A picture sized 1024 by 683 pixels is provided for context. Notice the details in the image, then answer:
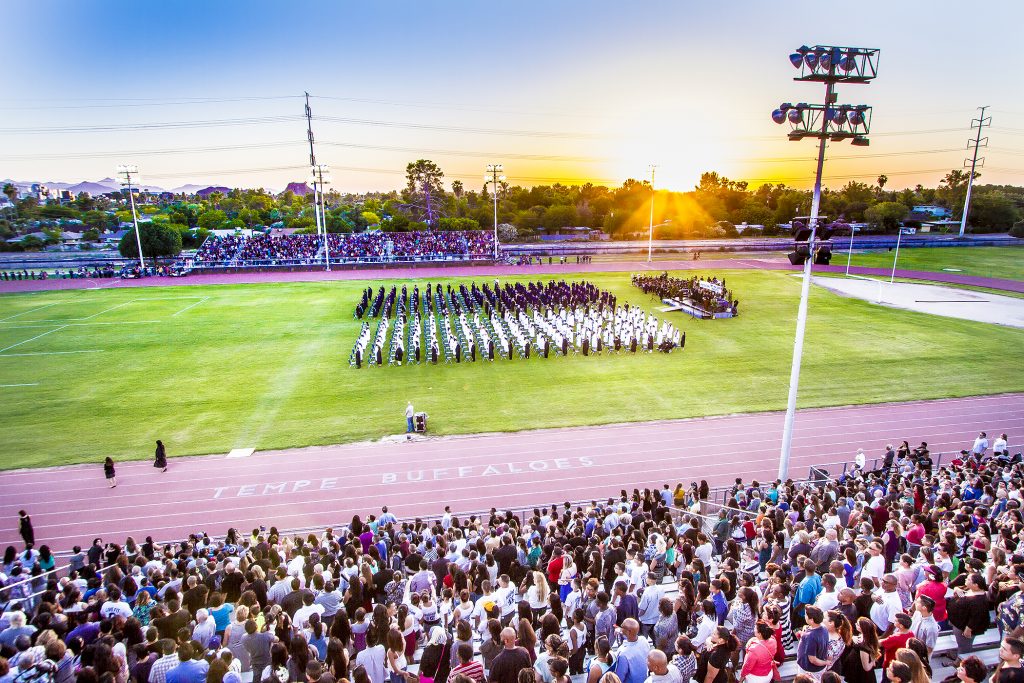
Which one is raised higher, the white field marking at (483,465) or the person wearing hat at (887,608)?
the person wearing hat at (887,608)

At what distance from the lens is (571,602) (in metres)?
7.04

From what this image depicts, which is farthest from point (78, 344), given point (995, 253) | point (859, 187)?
point (859, 187)

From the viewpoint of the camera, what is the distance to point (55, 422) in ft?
63.5

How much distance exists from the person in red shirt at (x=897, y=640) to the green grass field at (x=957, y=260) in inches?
2323

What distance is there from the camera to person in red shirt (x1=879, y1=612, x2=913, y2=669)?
201 inches

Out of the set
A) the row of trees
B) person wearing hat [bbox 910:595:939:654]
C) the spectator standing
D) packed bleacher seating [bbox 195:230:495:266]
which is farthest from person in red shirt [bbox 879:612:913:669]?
the row of trees

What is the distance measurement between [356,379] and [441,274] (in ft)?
88.4

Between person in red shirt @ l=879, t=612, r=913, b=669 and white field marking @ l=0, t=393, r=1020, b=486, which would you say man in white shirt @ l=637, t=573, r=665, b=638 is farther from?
white field marking @ l=0, t=393, r=1020, b=486

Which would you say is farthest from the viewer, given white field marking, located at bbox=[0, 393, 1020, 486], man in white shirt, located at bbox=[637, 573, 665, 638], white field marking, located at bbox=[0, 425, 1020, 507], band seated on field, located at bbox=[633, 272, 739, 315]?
band seated on field, located at bbox=[633, 272, 739, 315]

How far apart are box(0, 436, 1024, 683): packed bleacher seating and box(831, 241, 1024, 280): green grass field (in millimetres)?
52358

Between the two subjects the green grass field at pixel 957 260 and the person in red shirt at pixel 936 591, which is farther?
the green grass field at pixel 957 260

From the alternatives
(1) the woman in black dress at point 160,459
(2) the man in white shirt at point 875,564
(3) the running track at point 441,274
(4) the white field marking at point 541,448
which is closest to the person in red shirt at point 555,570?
(2) the man in white shirt at point 875,564

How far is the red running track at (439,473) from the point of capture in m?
14.0

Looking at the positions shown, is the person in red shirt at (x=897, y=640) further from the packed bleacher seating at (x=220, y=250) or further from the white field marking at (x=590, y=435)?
the packed bleacher seating at (x=220, y=250)
